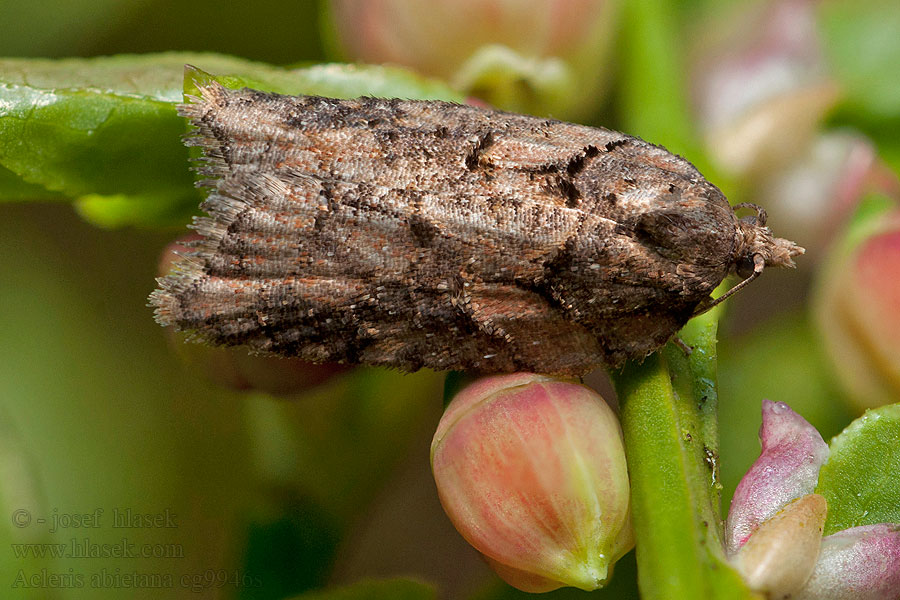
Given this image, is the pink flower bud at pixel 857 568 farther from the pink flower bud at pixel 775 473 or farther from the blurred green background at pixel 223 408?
the blurred green background at pixel 223 408

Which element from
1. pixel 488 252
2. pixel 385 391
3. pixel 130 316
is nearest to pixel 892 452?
pixel 488 252

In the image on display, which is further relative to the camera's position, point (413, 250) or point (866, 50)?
point (866, 50)

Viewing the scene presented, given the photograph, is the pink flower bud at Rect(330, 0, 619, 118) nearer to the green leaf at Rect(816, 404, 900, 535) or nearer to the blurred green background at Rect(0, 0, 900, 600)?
the blurred green background at Rect(0, 0, 900, 600)

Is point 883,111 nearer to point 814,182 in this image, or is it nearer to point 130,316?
point 814,182

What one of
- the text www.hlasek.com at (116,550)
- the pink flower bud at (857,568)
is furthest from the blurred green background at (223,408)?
the pink flower bud at (857,568)

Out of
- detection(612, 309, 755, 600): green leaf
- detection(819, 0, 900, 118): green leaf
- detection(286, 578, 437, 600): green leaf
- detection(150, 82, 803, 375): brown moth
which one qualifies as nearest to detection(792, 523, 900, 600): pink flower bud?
detection(612, 309, 755, 600): green leaf

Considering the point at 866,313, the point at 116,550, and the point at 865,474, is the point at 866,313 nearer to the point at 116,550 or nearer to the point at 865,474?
the point at 865,474

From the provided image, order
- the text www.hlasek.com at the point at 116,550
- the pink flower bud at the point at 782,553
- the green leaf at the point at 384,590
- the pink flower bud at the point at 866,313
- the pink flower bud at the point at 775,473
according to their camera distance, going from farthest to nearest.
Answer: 1. the text www.hlasek.com at the point at 116,550
2. the pink flower bud at the point at 866,313
3. the green leaf at the point at 384,590
4. the pink flower bud at the point at 775,473
5. the pink flower bud at the point at 782,553

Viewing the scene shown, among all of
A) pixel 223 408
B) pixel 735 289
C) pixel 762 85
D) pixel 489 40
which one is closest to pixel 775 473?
pixel 735 289
